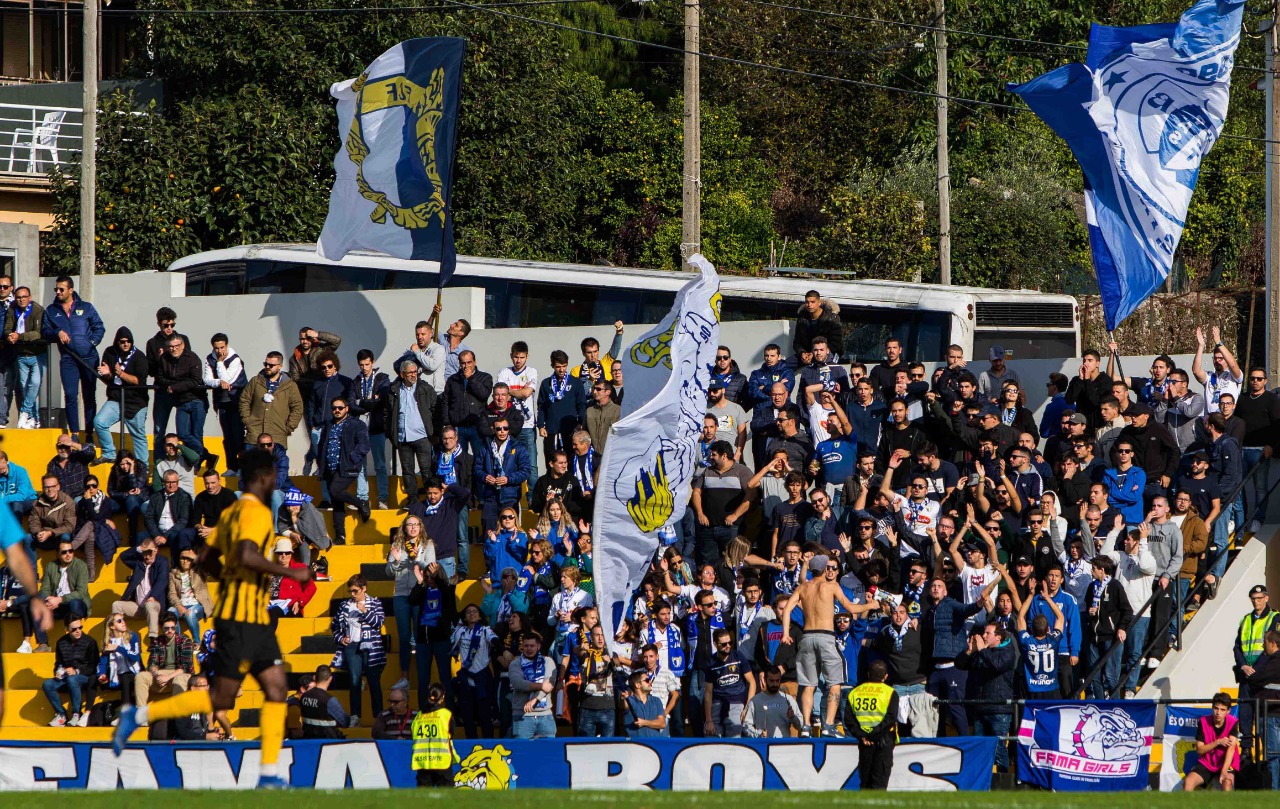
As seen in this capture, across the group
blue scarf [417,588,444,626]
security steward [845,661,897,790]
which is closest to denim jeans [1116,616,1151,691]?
security steward [845,661,897,790]

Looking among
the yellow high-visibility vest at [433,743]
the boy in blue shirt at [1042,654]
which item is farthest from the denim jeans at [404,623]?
the boy in blue shirt at [1042,654]

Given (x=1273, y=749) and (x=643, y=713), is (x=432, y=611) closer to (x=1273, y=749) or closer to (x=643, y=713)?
(x=643, y=713)

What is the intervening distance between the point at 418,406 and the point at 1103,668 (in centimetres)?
781

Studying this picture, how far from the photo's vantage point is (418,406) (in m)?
19.1

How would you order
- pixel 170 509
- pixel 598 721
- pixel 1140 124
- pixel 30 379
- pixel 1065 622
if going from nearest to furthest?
1. pixel 1065 622
2. pixel 598 721
3. pixel 1140 124
4. pixel 170 509
5. pixel 30 379

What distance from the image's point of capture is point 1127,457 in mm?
16938

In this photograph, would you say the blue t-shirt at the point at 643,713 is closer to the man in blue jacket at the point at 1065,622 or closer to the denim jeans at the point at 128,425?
the man in blue jacket at the point at 1065,622

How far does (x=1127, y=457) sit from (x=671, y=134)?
23677mm

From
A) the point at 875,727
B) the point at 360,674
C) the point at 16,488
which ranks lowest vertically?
the point at 360,674

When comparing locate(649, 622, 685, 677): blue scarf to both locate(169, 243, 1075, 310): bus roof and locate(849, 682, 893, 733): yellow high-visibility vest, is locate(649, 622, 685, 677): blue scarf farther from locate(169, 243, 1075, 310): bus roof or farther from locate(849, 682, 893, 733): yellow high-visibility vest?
locate(169, 243, 1075, 310): bus roof

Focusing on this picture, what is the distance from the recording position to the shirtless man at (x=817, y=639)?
16078 mm

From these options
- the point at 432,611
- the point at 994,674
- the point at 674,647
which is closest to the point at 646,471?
the point at 674,647

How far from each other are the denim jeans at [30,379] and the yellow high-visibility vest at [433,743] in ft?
27.0

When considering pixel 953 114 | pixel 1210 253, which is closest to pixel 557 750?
pixel 953 114
